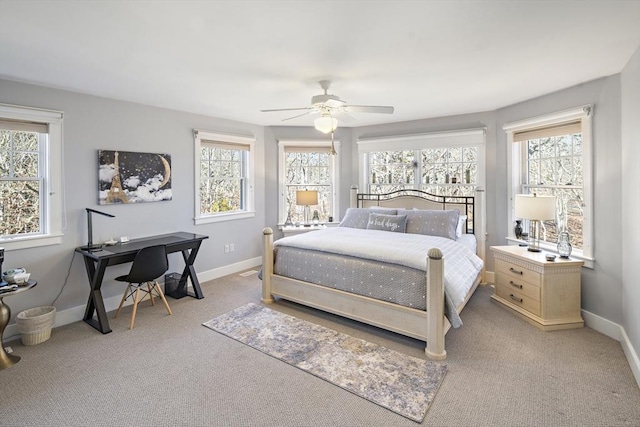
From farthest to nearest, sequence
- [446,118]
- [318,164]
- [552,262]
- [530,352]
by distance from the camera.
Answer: [318,164] < [446,118] < [552,262] < [530,352]

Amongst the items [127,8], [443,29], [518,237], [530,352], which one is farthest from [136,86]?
[518,237]

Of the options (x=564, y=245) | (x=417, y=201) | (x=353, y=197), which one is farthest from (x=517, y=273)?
(x=353, y=197)

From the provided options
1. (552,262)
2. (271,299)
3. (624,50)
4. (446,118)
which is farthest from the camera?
(446,118)

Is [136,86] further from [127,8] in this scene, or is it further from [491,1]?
[491,1]

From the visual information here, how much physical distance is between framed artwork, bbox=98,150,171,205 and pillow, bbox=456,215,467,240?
3.84 metres

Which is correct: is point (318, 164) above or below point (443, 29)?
below

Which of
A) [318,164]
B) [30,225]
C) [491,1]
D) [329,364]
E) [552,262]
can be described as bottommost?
[329,364]

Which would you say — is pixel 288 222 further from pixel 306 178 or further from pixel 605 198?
pixel 605 198

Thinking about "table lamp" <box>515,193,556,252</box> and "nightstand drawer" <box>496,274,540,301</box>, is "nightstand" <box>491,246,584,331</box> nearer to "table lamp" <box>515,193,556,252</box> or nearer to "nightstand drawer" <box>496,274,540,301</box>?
"nightstand drawer" <box>496,274,540,301</box>

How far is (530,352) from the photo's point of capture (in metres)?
2.77

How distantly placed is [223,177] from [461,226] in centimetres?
360

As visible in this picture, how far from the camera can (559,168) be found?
380cm

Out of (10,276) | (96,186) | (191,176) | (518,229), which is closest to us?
(10,276)

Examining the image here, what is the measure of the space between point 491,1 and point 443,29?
14.0 inches
